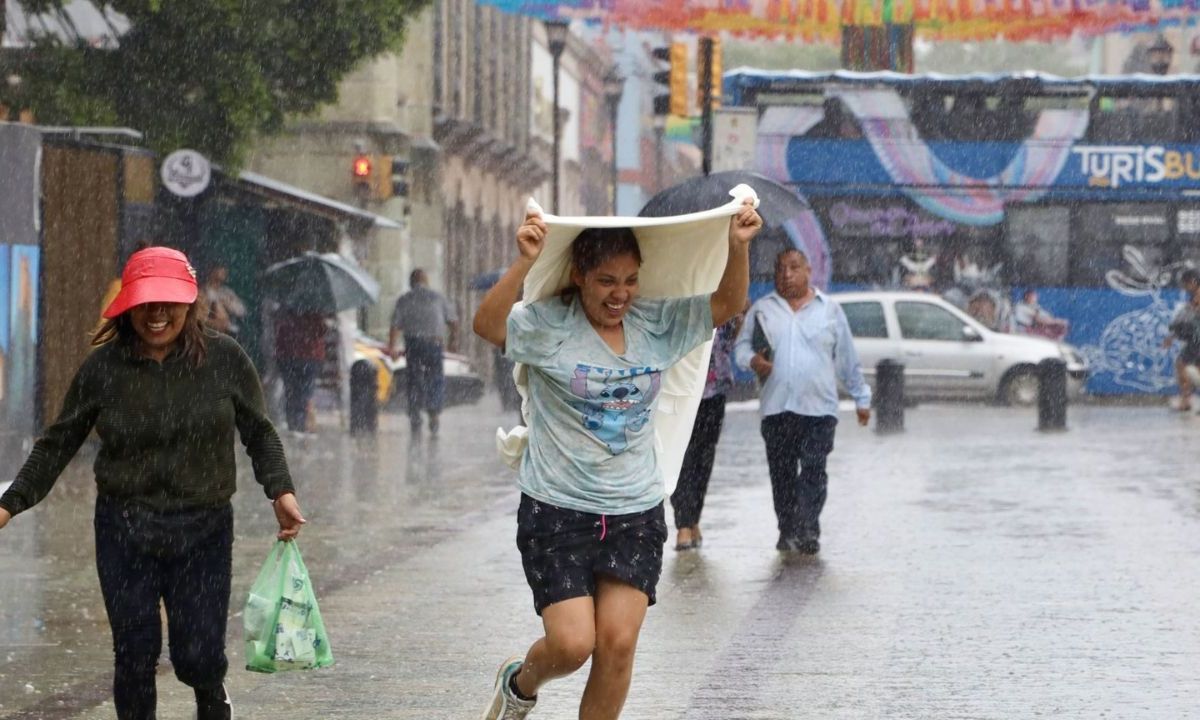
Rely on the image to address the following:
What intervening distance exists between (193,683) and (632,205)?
65.2 meters

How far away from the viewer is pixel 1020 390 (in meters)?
27.2

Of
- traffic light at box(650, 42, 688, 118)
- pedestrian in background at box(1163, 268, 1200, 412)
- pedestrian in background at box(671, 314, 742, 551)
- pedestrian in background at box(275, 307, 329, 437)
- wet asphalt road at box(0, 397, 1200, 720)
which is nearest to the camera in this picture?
wet asphalt road at box(0, 397, 1200, 720)

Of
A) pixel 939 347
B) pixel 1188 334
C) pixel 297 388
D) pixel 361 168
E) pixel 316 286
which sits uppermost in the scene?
pixel 361 168

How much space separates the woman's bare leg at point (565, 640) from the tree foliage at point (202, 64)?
14742 mm

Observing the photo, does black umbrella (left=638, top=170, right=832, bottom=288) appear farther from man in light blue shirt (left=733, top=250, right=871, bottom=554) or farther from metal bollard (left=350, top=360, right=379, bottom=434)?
metal bollard (left=350, top=360, right=379, bottom=434)

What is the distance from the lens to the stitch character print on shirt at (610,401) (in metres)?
5.54

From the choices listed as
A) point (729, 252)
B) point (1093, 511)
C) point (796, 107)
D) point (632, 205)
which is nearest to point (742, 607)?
point (729, 252)

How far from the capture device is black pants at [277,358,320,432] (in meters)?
21.1

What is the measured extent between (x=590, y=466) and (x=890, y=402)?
57.7 ft

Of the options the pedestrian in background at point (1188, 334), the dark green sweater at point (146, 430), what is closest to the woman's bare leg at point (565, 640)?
the dark green sweater at point (146, 430)

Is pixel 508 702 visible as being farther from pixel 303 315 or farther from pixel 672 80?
pixel 672 80

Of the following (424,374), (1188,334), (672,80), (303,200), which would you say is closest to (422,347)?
(424,374)

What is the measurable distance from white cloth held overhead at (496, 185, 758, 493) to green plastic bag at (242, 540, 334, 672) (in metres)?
0.67

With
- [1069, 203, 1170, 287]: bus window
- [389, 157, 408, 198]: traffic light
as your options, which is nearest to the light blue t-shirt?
[1069, 203, 1170, 287]: bus window
